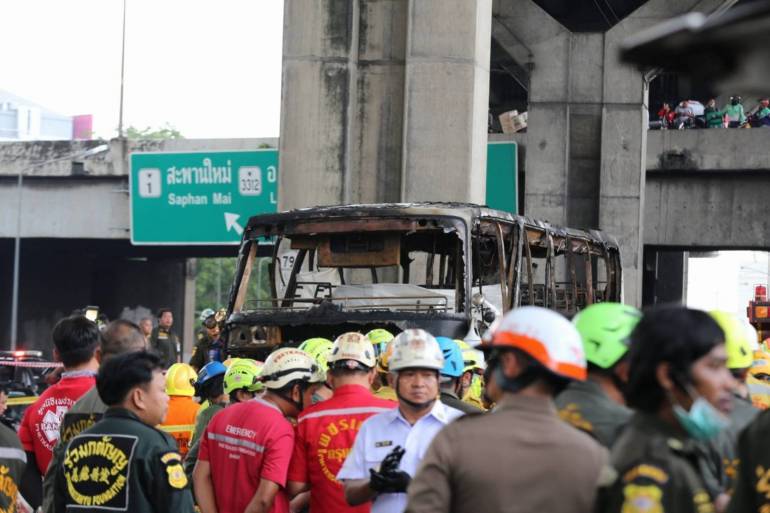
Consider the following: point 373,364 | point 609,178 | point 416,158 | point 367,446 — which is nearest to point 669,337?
point 367,446

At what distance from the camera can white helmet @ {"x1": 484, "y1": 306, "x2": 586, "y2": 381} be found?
4.54 meters

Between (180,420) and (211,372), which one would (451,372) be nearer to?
(211,372)

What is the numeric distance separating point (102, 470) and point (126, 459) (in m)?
0.12

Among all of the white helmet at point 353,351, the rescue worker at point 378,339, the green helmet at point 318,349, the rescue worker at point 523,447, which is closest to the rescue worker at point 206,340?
the rescue worker at point 378,339

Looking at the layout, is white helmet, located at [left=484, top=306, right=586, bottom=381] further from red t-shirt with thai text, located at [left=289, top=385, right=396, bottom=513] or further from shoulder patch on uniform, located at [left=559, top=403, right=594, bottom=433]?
red t-shirt with thai text, located at [left=289, top=385, right=396, bottom=513]

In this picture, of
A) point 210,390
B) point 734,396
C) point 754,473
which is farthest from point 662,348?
point 210,390

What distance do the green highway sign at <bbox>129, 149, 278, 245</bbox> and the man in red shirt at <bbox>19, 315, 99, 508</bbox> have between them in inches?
946

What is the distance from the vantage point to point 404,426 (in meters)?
6.79

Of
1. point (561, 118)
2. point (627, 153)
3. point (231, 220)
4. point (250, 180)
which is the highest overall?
point (561, 118)

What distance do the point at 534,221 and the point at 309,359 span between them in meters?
9.68

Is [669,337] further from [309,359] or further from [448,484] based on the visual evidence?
[309,359]

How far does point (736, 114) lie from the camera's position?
112 ft

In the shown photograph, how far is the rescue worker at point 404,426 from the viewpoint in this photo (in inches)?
265

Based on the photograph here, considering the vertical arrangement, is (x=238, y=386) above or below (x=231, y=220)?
below
